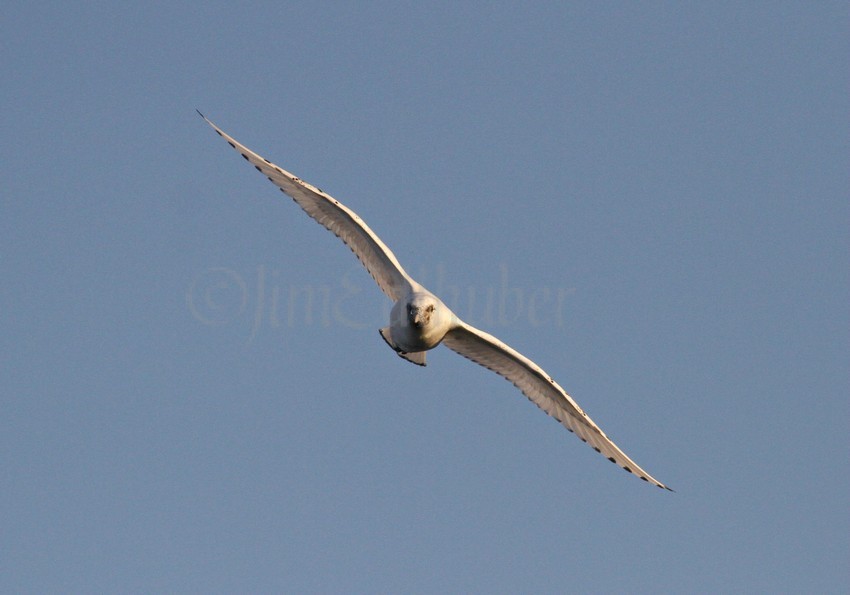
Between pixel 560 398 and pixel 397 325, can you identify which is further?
pixel 560 398

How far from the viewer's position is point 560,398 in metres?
29.5

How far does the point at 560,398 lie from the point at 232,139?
33.6 ft

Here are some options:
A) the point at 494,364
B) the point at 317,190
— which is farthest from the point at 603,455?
the point at 317,190

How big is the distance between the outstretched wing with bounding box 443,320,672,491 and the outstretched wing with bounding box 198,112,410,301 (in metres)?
1.91

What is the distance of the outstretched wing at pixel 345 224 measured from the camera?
28.2 meters

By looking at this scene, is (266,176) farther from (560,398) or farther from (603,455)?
(603,455)

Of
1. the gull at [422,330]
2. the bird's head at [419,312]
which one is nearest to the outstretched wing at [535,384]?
the gull at [422,330]

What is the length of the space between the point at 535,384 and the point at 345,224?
6047 millimetres

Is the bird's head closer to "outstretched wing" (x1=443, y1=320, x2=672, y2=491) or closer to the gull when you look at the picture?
the gull

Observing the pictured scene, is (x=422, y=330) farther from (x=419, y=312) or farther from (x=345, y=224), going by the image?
(x=345, y=224)

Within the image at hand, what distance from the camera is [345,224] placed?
28875 millimetres

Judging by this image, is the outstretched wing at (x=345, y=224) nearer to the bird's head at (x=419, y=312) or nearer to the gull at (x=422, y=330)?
the gull at (x=422, y=330)

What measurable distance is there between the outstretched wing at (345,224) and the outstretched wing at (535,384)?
191 centimetres

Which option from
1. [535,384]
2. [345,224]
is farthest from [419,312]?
[535,384]
